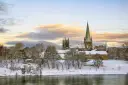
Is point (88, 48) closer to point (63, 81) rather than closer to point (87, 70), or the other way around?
point (87, 70)

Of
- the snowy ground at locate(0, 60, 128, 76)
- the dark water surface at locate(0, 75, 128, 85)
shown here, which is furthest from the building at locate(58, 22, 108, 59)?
the dark water surface at locate(0, 75, 128, 85)

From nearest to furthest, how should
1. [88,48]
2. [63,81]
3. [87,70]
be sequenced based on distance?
[63,81] → [87,70] → [88,48]

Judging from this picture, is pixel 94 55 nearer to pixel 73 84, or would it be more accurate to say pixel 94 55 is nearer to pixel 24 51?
pixel 24 51

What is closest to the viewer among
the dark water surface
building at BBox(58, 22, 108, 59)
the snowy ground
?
the dark water surface

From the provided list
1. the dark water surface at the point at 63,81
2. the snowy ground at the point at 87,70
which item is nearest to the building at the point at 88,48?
the snowy ground at the point at 87,70

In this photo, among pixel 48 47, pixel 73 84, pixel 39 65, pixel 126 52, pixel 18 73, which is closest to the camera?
pixel 73 84

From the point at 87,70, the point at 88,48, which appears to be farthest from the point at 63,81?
the point at 88,48

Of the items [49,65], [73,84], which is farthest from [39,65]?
[73,84]

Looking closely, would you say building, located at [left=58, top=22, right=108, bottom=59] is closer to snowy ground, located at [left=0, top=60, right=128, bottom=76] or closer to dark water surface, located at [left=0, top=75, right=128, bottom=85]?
snowy ground, located at [left=0, top=60, right=128, bottom=76]

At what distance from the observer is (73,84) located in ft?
81.6

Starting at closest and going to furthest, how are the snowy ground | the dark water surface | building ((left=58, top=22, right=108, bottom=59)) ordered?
the dark water surface
the snowy ground
building ((left=58, top=22, right=108, bottom=59))

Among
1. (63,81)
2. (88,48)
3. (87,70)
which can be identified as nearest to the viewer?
(63,81)

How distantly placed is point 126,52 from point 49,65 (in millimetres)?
15499

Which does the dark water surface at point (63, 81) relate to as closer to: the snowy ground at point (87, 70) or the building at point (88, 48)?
the snowy ground at point (87, 70)
